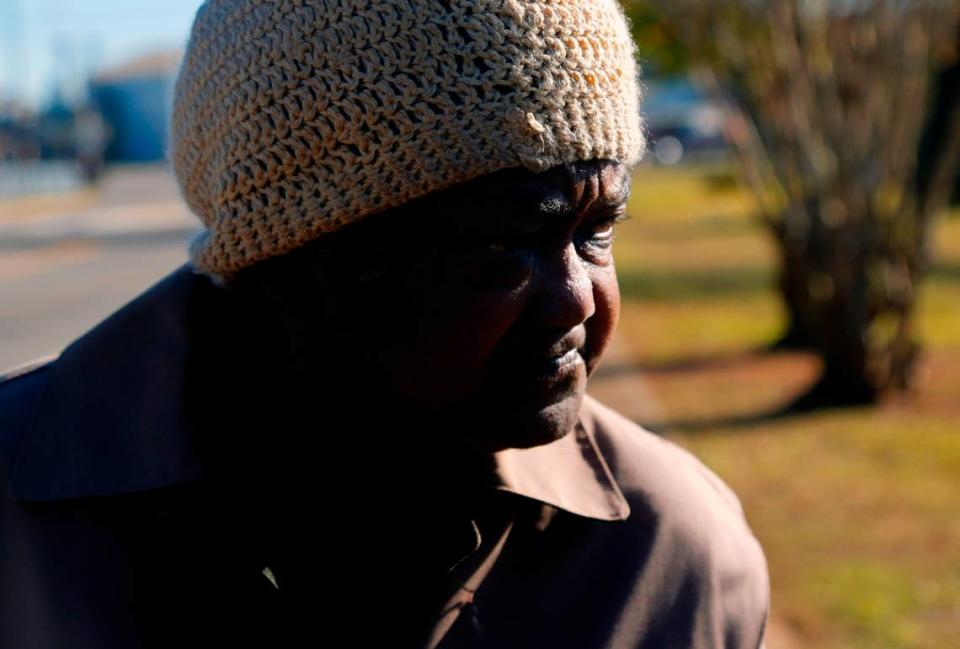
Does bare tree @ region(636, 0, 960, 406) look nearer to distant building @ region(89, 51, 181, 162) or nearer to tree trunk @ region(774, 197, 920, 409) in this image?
tree trunk @ region(774, 197, 920, 409)

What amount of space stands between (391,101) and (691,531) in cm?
69

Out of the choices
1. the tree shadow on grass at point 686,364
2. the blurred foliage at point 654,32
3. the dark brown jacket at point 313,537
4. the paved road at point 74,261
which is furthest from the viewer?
the paved road at point 74,261

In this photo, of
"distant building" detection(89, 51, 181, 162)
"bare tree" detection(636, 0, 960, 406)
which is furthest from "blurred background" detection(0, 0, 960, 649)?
"distant building" detection(89, 51, 181, 162)

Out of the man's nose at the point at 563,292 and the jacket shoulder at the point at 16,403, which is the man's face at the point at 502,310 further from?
the jacket shoulder at the point at 16,403

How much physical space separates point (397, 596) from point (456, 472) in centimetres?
17

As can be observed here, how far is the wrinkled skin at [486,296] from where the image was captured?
157cm

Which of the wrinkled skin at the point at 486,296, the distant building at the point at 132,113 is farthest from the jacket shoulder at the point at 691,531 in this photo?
the distant building at the point at 132,113

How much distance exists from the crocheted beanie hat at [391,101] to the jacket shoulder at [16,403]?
1.29ft

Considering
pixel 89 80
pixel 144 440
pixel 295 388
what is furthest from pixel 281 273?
pixel 89 80

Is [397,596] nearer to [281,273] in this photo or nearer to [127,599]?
[127,599]

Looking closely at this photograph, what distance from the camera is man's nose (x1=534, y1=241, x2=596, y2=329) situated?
1576 mm

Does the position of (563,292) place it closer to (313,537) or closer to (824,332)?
(313,537)

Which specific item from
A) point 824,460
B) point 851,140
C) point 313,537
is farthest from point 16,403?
point 851,140

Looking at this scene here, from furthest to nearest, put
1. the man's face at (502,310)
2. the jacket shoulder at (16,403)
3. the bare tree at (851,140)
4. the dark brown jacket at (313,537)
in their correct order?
the bare tree at (851,140) < the jacket shoulder at (16,403) < the dark brown jacket at (313,537) < the man's face at (502,310)
